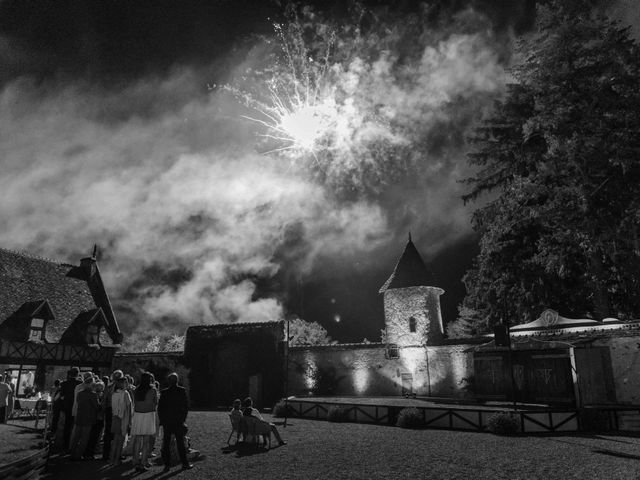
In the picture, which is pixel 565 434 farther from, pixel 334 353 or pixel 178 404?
pixel 334 353

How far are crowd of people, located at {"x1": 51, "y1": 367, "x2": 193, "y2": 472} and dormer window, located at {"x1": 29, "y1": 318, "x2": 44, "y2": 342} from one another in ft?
55.9

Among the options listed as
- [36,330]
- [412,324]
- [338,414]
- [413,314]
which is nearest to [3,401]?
[338,414]

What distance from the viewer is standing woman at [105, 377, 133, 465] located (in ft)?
25.8

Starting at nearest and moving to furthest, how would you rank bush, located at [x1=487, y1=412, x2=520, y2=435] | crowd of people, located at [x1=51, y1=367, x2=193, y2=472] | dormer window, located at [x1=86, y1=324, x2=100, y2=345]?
crowd of people, located at [x1=51, y1=367, x2=193, y2=472]
bush, located at [x1=487, y1=412, x2=520, y2=435]
dormer window, located at [x1=86, y1=324, x2=100, y2=345]

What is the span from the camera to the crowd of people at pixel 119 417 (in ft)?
24.6

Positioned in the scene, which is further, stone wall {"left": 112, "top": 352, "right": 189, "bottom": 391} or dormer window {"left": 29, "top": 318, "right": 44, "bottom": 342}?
stone wall {"left": 112, "top": 352, "right": 189, "bottom": 391}

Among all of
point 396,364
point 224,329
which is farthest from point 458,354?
point 224,329

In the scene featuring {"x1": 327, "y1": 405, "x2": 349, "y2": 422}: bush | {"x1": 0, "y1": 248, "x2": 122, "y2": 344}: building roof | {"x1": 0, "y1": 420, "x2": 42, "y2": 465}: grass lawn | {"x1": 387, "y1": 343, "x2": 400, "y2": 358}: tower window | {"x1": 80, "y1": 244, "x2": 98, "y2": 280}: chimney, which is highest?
{"x1": 80, "y1": 244, "x2": 98, "y2": 280}: chimney

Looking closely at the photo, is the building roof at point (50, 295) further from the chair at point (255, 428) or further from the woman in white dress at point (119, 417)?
the woman in white dress at point (119, 417)

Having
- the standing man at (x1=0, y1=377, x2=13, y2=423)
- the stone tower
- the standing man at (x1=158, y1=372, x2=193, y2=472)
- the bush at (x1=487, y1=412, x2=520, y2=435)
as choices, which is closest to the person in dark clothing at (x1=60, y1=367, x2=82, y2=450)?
the standing man at (x1=158, y1=372, x2=193, y2=472)

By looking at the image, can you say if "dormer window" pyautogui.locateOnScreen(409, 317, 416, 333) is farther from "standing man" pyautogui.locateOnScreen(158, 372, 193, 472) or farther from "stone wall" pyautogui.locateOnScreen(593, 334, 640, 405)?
"standing man" pyautogui.locateOnScreen(158, 372, 193, 472)

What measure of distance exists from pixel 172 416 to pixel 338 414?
32.2 ft

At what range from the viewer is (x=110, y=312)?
3005 cm

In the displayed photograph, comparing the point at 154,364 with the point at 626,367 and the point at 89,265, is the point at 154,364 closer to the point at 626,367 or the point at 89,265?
the point at 89,265
